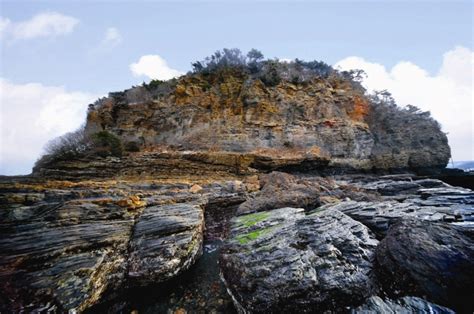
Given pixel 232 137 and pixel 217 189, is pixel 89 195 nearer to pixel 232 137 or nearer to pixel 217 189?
pixel 217 189

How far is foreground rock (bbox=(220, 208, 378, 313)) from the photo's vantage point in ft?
14.2

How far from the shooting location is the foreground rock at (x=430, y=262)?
388 cm

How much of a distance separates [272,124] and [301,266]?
14.3 metres

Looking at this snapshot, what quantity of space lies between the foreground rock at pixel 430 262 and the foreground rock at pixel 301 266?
0.50m

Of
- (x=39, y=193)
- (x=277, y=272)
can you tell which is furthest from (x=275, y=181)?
(x=39, y=193)

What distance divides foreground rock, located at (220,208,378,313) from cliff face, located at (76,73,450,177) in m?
9.76

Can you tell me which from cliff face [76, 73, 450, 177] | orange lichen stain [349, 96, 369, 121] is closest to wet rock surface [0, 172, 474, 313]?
cliff face [76, 73, 450, 177]

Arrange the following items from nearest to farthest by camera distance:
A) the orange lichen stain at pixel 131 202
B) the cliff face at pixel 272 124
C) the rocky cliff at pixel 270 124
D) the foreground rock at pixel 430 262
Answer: the foreground rock at pixel 430 262 → the orange lichen stain at pixel 131 202 → the rocky cliff at pixel 270 124 → the cliff face at pixel 272 124

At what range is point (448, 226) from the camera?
495 cm

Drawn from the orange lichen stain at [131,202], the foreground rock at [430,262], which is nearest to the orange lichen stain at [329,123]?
the foreground rock at [430,262]

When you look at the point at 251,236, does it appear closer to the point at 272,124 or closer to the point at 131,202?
the point at 131,202

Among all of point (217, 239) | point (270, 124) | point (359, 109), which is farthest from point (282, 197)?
point (359, 109)

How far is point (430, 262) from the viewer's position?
426 cm

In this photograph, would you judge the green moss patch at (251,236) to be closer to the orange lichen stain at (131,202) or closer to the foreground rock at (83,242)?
the foreground rock at (83,242)
